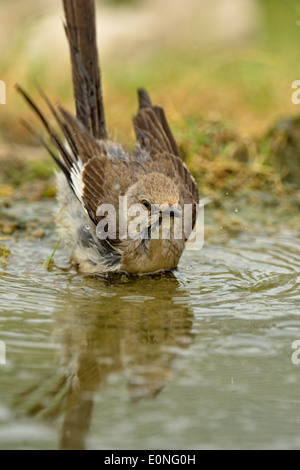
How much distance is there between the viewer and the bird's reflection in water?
269 cm

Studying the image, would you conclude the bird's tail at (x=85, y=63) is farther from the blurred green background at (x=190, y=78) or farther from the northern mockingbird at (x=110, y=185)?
the blurred green background at (x=190, y=78)

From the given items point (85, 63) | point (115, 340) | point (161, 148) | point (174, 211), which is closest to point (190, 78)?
point (85, 63)

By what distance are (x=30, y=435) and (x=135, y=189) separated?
92.3 inches

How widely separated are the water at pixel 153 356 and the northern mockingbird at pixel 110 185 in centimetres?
19

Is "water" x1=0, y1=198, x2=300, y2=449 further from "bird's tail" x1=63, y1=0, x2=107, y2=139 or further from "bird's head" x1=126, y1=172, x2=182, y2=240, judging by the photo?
"bird's tail" x1=63, y1=0, x2=107, y2=139

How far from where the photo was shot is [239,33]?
37.9 ft

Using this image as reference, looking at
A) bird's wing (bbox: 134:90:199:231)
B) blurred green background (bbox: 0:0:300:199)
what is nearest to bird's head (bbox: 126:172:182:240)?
bird's wing (bbox: 134:90:199:231)

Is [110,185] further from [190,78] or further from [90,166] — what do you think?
[190,78]

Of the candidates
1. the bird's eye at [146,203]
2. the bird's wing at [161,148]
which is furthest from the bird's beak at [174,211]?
the bird's wing at [161,148]

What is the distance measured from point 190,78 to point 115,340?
6275mm

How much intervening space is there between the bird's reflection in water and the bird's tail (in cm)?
146

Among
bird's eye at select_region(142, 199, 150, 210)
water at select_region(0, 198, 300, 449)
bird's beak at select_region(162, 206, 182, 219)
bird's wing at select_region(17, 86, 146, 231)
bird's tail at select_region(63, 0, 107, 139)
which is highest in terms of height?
bird's tail at select_region(63, 0, 107, 139)

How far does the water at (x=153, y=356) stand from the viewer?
8.22ft

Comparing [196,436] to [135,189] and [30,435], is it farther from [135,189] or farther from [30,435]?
[135,189]
